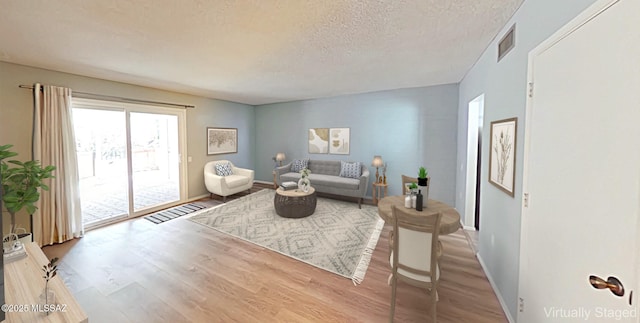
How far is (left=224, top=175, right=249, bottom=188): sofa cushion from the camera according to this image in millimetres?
5187

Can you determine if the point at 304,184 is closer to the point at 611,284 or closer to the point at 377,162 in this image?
the point at 377,162

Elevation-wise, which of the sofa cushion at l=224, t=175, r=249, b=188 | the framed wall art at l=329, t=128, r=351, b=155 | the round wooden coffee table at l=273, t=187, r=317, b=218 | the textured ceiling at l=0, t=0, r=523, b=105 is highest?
the textured ceiling at l=0, t=0, r=523, b=105

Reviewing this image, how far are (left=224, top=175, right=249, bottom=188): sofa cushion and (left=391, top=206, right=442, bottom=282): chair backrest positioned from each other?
4.30 m

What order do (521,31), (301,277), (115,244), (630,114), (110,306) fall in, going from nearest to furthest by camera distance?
(630,114), (521,31), (110,306), (301,277), (115,244)

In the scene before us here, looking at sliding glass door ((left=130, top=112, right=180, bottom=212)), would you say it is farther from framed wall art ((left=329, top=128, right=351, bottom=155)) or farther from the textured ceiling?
framed wall art ((left=329, top=128, right=351, bottom=155))

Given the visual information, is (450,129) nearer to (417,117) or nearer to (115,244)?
(417,117)

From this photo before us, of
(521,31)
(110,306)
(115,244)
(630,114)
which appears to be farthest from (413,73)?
(115,244)

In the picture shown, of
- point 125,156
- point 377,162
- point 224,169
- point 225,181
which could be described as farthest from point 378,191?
point 125,156

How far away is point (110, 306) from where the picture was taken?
2080mm

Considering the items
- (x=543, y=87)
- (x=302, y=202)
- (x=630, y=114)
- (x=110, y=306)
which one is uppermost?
(x=543, y=87)

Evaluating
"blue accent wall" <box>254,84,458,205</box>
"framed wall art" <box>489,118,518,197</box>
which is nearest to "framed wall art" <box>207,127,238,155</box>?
"blue accent wall" <box>254,84,458,205</box>

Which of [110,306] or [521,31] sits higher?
[521,31]

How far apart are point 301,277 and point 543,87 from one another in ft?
8.57

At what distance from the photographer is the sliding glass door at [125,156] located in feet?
12.7
